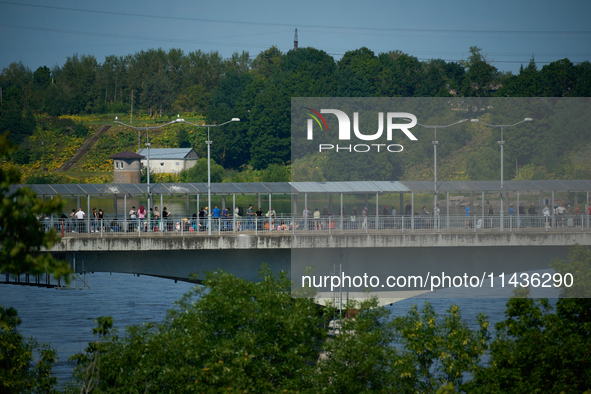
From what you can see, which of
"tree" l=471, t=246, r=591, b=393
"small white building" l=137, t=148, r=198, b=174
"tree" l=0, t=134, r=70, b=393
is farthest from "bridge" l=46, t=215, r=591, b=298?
"small white building" l=137, t=148, r=198, b=174

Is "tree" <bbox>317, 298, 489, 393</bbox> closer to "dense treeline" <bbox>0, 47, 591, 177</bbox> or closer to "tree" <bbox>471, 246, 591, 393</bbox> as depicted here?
"tree" <bbox>471, 246, 591, 393</bbox>

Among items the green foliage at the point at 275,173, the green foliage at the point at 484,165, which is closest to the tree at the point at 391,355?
the green foliage at the point at 275,173

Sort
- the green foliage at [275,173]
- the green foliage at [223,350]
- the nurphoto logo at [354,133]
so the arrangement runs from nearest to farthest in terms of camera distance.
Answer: the green foliage at [223,350], the nurphoto logo at [354,133], the green foliage at [275,173]

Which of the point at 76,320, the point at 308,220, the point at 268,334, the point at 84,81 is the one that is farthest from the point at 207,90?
the point at 268,334

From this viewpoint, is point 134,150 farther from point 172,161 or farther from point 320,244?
point 320,244

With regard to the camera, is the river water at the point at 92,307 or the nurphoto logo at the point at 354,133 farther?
the nurphoto logo at the point at 354,133

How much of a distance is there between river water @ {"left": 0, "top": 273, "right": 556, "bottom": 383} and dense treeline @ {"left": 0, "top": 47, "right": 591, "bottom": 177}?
44765mm

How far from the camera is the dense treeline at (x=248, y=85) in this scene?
321ft

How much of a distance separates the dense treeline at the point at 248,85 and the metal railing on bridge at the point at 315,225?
56115 millimetres

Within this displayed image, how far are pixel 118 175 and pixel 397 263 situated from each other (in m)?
42.6

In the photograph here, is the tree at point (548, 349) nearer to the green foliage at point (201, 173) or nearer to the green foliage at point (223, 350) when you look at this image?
the green foliage at point (223, 350)

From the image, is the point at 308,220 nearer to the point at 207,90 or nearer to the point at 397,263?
the point at 397,263

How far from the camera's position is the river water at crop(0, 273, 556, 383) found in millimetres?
36625

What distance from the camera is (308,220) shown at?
31781 mm
